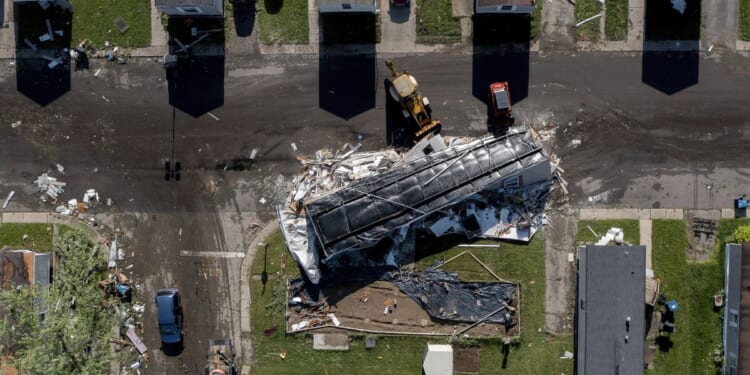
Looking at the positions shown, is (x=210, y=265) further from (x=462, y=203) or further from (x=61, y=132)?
(x=462, y=203)

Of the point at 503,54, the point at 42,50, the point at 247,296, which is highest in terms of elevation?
the point at 42,50

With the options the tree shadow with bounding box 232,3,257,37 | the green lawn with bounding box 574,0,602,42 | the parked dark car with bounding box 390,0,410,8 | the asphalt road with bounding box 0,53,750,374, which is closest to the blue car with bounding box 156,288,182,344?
the asphalt road with bounding box 0,53,750,374

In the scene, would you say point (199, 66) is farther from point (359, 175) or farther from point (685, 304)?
point (685, 304)

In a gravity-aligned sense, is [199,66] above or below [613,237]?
above

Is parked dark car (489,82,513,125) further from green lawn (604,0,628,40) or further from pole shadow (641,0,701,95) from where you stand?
pole shadow (641,0,701,95)

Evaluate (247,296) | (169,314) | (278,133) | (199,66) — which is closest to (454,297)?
(247,296)

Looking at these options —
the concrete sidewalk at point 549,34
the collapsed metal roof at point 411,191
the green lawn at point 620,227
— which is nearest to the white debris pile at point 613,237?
the green lawn at point 620,227
